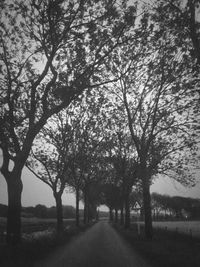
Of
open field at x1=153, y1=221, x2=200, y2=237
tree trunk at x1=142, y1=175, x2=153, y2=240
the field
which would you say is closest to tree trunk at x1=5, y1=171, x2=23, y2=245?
tree trunk at x1=142, y1=175, x2=153, y2=240

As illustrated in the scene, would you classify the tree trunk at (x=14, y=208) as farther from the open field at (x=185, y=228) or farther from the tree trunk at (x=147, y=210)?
the open field at (x=185, y=228)

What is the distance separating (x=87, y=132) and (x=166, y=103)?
1086 cm

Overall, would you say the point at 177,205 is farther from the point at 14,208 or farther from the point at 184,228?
the point at 14,208

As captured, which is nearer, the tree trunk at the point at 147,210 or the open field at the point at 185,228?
the tree trunk at the point at 147,210

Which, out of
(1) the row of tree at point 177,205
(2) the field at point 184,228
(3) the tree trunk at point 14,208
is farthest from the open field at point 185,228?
(1) the row of tree at point 177,205

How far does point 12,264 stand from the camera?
9.34 metres

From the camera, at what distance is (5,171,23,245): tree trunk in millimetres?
13484

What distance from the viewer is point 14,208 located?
13.8 metres

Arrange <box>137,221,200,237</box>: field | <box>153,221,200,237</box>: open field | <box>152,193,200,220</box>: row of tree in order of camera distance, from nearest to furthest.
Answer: <box>137,221,200,237</box>: field < <box>153,221,200,237</box>: open field < <box>152,193,200,220</box>: row of tree

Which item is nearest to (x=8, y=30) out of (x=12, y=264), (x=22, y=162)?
(x=22, y=162)

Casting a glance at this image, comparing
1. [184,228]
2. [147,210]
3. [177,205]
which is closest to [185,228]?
[184,228]

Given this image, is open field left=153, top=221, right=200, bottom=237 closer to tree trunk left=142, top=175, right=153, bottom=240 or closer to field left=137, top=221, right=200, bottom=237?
field left=137, top=221, right=200, bottom=237

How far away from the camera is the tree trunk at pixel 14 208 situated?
13484 mm

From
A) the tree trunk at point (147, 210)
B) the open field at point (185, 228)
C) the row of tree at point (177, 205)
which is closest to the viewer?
the tree trunk at point (147, 210)
